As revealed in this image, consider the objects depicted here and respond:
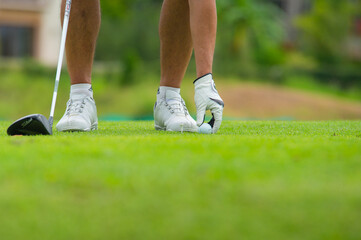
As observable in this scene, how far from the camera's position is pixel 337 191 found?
51.2 inches

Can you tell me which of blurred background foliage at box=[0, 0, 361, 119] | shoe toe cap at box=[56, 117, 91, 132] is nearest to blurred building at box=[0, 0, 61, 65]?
blurred background foliage at box=[0, 0, 361, 119]

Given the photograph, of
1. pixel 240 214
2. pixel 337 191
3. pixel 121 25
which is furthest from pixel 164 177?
pixel 121 25

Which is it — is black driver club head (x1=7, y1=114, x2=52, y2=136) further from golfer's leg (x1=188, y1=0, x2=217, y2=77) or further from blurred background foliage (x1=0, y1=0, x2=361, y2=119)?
blurred background foliage (x1=0, y1=0, x2=361, y2=119)

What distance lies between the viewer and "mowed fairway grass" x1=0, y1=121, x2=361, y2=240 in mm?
1127

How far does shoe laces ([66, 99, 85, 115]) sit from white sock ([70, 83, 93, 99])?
0.11 feet

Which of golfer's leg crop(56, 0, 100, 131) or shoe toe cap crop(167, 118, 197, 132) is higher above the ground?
golfer's leg crop(56, 0, 100, 131)

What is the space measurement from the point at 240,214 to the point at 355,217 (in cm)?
23

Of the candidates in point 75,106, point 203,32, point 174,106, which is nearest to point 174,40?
point 174,106

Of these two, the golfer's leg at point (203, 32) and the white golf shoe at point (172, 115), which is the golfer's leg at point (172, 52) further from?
the golfer's leg at point (203, 32)

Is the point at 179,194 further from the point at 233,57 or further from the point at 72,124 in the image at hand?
the point at 233,57

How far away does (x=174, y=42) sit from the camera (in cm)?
311

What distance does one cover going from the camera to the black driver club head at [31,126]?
2.46 meters

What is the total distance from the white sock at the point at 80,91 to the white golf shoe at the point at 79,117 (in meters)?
0.02

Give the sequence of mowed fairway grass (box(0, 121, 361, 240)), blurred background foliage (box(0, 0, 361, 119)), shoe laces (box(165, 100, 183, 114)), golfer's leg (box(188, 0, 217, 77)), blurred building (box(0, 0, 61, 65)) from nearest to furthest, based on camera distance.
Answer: mowed fairway grass (box(0, 121, 361, 240)) < golfer's leg (box(188, 0, 217, 77)) < shoe laces (box(165, 100, 183, 114)) < blurred background foliage (box(0, 0, 361, 119)) < blurred building (box(0, 0, 61, 65))
